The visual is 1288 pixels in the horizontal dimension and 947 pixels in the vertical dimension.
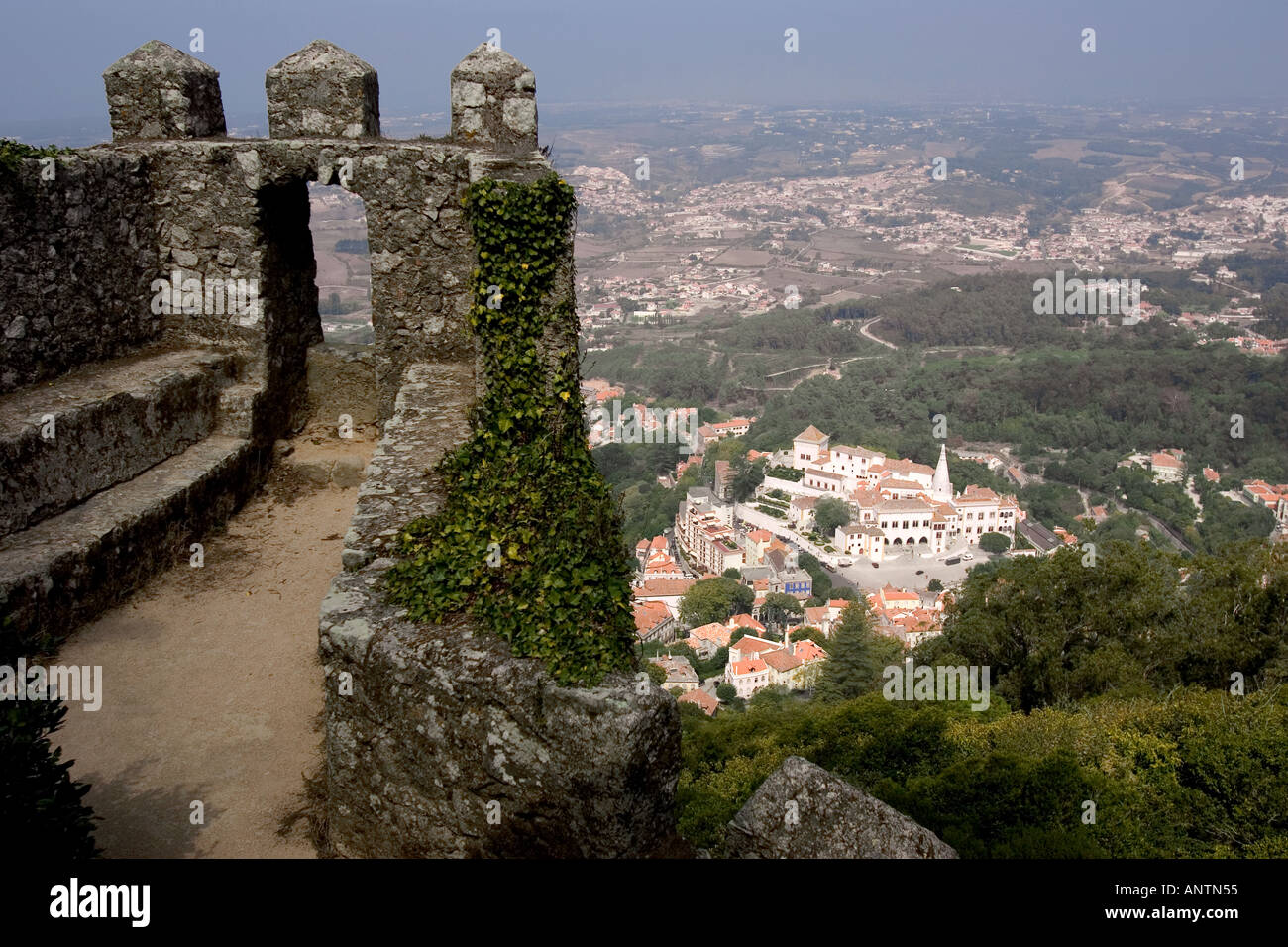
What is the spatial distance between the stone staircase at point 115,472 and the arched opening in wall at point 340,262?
44658 mm

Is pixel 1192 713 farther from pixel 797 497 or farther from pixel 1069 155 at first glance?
pixel 1069 155

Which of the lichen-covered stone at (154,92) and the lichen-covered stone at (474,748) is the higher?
the lichen-covered stone at (154,92)

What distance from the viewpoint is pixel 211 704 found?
14.3 ft

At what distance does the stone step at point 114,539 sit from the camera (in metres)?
4.56

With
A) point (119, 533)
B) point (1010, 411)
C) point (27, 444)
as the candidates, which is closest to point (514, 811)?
point (119, 533)

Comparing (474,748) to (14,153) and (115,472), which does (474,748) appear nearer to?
(115,472)

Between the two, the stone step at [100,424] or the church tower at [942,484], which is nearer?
the stone step at [100,424]

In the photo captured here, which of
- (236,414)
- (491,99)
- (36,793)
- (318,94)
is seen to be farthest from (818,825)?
(318,94)

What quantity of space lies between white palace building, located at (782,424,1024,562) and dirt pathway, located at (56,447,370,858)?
53098mm

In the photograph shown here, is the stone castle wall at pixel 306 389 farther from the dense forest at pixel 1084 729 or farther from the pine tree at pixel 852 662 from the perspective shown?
the pine tree at pixel 852 662

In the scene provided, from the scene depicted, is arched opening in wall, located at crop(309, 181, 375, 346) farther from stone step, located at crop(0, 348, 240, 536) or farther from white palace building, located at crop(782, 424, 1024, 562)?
stone step, located at crop(0, 348, 240, 536)

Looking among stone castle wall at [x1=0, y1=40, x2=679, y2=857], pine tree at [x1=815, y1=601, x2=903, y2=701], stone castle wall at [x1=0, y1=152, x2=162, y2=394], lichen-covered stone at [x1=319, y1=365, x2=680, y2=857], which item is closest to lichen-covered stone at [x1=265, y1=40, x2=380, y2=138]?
stone castle wall at [x1=0, y1=40, x2=679, y2=857]

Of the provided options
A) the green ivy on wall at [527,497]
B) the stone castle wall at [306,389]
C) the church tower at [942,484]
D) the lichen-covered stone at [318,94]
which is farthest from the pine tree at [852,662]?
the church tower at [942,484]

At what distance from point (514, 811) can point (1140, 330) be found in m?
89.3
